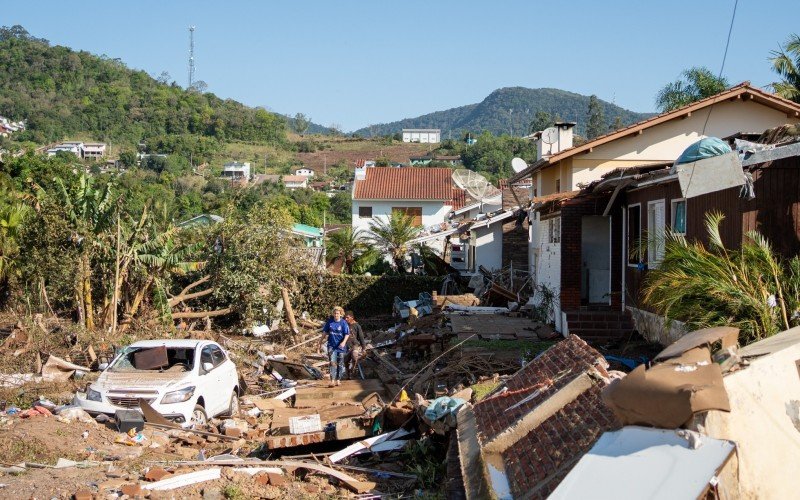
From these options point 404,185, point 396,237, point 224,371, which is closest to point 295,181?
point 404,185

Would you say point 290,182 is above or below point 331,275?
above

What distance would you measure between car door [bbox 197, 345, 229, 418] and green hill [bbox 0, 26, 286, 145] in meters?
104

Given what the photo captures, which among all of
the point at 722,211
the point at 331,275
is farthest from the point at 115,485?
the point at 331,275

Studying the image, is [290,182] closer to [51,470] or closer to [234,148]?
[234,148]

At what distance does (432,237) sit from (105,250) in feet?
62.4

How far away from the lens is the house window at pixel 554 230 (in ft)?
69.7

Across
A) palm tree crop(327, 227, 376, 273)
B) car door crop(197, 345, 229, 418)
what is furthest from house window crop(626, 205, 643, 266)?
palm tree crop(327, 227, 376, 273)

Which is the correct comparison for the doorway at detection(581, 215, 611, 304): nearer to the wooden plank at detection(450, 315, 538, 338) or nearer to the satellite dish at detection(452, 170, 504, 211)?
the wooden plank at detection(450, 315, 538, 338)

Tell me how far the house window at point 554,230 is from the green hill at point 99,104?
3934 inches

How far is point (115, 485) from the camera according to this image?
9.38 meters

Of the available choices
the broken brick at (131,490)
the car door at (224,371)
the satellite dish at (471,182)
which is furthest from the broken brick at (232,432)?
the satellite dish at (471,182)

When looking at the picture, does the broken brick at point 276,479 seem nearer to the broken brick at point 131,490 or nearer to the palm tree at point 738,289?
the broken brick at point 131,490

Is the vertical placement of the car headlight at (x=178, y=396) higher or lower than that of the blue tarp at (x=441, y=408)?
lower

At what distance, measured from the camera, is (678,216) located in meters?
15.3
